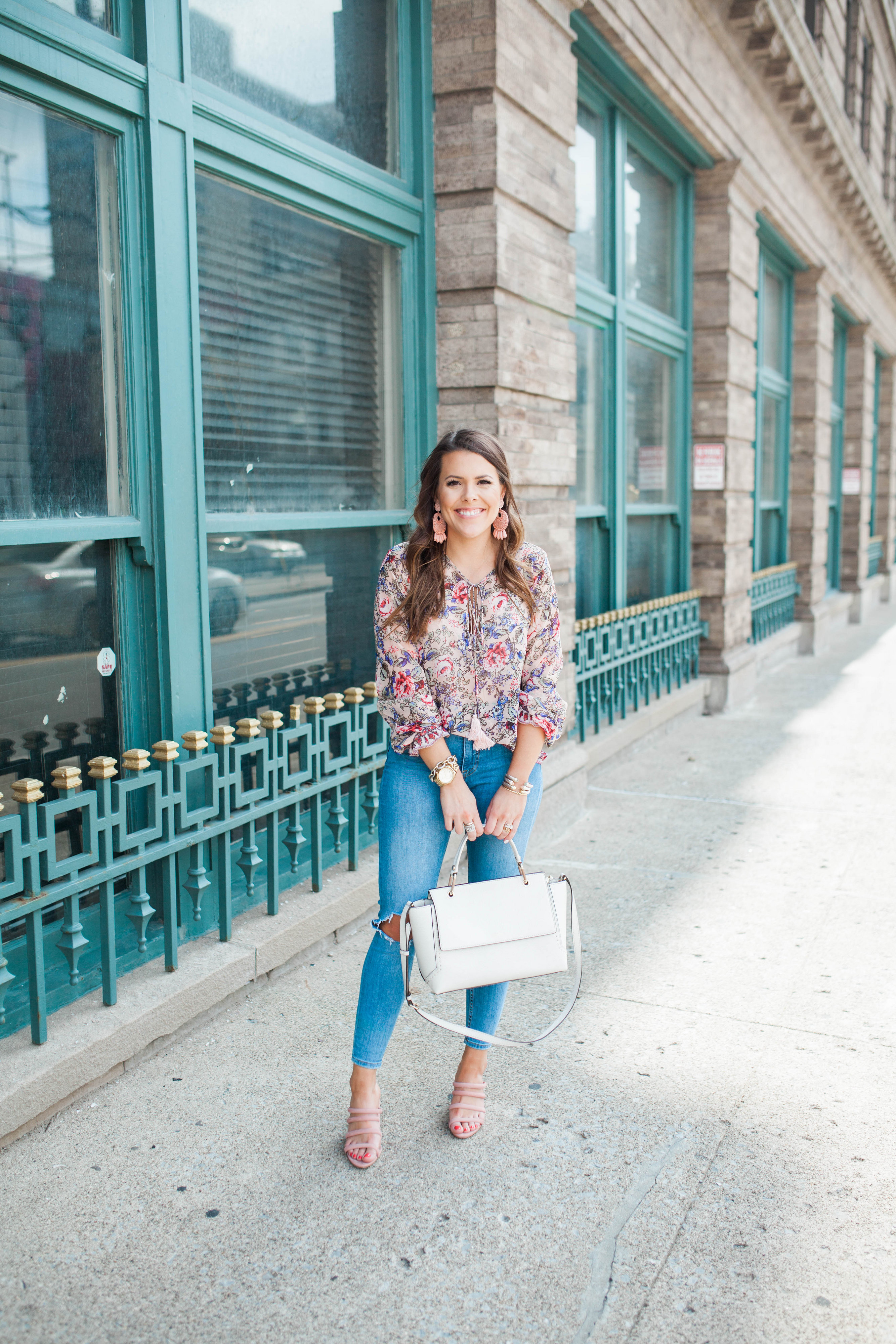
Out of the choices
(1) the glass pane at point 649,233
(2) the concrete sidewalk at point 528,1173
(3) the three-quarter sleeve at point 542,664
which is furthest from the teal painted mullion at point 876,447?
(3) the three-quarter sleeve at point 542,664

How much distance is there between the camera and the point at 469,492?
9.24 ft

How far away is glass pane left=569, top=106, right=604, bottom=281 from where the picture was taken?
7.35m

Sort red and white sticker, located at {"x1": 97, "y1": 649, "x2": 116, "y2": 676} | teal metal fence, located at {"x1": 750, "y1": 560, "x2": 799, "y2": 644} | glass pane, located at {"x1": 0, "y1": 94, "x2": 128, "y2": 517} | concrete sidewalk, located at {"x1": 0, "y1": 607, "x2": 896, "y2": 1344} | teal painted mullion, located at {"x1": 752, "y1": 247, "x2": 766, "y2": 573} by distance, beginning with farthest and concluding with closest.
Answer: teal metal fence, located at {"x1": 750, "y1": 560, "x2": 799, "y2": 644} < teal painted mullion, located at {"x1": 752, "y1": 247, "x2": 766, "y2": 573} < red and white sticker, located at {"x1": 97, "y1": 649, "x2": 116, "y2": 676} < glass pane, located at {"x1": 0, "y1": 94, "x2": 128, "y2": 517} < concrete sidewalk, located at {"x1": 0, "y1": 607, "x2": 896, "y2": 1344}

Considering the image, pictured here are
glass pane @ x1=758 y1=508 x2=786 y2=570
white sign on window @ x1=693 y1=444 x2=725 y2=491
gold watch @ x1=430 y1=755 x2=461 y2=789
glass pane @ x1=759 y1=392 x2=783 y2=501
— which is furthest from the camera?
glass pane @ x1=758 y1=508 x2=786 y2=570

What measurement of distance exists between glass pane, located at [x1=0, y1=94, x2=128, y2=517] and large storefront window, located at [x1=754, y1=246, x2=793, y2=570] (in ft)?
32.2

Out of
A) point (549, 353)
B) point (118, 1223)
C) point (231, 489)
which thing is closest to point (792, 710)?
point (549, 353)

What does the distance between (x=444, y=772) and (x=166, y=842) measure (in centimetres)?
115

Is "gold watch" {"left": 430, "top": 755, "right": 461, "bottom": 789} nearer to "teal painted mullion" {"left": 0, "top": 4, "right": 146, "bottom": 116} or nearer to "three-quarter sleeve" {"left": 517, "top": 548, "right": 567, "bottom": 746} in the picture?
"three-quarter sleeve" {"left": 517, "top": 548, "right": 567, "bottom": 746}

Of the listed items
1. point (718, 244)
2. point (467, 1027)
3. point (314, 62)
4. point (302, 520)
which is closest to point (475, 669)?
point (467, 1027)

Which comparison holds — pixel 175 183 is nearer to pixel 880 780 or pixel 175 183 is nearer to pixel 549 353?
pixel 549 353

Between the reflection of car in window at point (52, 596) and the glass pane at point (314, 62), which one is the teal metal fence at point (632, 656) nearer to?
the glass pane at point (314, 62)

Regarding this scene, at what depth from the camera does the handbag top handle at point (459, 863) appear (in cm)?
264

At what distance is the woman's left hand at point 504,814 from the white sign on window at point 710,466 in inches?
290

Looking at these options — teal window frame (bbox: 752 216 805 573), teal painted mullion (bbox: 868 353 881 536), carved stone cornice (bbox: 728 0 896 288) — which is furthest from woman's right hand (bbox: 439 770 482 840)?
teal painted mullion (bbox: 868 353 881 536)
